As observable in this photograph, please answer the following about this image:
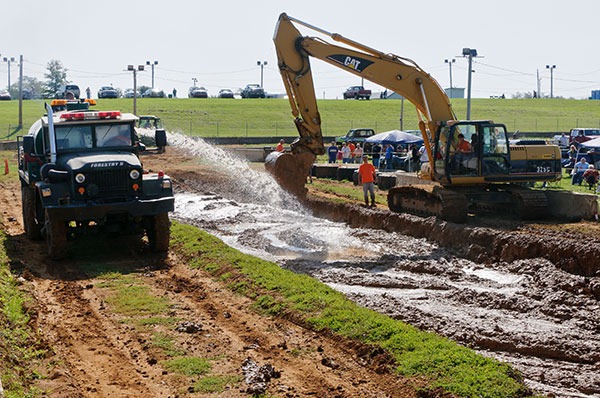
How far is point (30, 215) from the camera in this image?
1998 centimetres

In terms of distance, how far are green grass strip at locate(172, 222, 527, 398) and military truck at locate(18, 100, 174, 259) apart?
55.7 inches

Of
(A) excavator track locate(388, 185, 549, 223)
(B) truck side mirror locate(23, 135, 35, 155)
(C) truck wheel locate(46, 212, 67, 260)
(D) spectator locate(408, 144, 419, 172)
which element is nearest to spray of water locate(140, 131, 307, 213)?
(A) excavator track locate(388, 185, 549, 223)

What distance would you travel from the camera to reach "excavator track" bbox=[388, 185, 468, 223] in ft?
76.1

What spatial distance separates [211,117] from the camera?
88.4 m

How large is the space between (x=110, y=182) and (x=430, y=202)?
10.4m

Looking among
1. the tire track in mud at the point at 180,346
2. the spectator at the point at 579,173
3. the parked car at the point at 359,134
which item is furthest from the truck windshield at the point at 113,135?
the parked car at the point at 359,134

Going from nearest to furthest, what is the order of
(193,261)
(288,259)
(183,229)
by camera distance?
A: (193,261) < (288,259) < (183,229)

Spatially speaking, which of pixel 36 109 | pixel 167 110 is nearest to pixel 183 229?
pixel 167 110

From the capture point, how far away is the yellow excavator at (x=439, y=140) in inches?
914

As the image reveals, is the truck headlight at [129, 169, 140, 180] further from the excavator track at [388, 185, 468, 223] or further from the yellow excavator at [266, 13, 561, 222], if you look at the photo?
the excavator track at [388, 185, 468, 223]

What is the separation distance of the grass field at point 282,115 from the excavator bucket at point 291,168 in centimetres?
4939

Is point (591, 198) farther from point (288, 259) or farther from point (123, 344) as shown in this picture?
point (123, 344)

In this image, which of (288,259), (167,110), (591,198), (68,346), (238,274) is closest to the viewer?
(68,346)

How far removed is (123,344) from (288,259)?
26.9 ft
